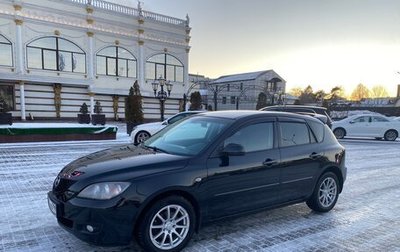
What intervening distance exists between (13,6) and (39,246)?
2739cm

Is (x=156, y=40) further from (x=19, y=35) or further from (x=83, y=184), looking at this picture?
(x=83, y=184)

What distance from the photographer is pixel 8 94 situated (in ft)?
83.0

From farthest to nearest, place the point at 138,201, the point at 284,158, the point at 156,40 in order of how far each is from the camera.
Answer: the point at 156,40 < the point at 284,158 < the point at 138,201

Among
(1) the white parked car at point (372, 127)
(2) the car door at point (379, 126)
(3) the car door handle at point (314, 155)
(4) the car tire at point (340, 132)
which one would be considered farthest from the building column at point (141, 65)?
(3) the car door handle at point (314, 155)

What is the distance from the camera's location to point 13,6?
24.3 m

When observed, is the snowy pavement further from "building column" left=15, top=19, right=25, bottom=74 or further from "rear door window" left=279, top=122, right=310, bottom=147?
"building column" left=15, top=19, right=25, bottom=74

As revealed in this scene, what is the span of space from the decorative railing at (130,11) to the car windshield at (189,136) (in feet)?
90.8

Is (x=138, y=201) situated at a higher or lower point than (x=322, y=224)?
higher

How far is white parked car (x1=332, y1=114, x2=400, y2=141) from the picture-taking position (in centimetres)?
1803

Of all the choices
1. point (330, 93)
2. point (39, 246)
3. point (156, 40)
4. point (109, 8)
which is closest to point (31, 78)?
point (109, 8)

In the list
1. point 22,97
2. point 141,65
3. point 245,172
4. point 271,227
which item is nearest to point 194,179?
point 245,172

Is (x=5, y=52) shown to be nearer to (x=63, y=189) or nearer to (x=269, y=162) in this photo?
(x=63, y=189)

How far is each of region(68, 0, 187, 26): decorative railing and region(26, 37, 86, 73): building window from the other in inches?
168

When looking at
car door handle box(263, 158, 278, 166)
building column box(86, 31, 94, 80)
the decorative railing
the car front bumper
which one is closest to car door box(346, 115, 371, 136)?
car door handle box(263, 158, 278, 166)
